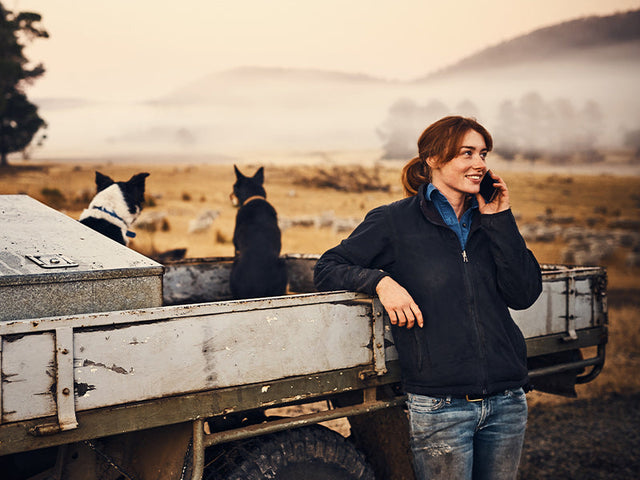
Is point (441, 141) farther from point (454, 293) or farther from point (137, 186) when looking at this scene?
point (137, 186)

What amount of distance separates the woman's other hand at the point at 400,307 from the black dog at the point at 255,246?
2.55 metres

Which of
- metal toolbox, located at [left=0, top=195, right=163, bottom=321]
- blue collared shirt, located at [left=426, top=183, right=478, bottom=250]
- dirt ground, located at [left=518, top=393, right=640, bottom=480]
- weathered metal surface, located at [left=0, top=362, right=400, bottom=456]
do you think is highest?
blue collared shirt, located at [left=426, top=183, right=478, bottom=250]

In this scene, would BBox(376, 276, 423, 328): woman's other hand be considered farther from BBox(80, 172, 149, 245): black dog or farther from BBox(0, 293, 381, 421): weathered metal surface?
BBox(80, 172, 149, 245): black dog

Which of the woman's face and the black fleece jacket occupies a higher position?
the woman's face

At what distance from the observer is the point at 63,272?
2389mm

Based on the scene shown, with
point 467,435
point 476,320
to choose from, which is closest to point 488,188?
point 476,320

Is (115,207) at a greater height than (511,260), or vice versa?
(115,207)

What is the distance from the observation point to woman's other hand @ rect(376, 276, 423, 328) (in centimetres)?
243

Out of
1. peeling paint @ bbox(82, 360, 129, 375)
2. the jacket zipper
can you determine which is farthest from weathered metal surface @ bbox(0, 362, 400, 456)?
the jacket zipper

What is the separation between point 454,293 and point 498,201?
483 millimetres

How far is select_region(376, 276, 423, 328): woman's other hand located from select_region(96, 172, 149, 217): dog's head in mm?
2583

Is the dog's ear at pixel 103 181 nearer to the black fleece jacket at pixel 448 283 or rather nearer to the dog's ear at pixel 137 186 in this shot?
the dog's ear at pixel 137 186

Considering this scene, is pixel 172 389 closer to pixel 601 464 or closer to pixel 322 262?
pixel 322 262

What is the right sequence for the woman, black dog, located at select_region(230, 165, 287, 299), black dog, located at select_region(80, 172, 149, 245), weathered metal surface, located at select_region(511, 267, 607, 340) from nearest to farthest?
1. the woman
2. weathered metal surface, located at select_region(511, 267, 607, 340)
3. black dog, located at select_region(80, 172, 149, 245)
4. black dog, located at select_region(230, 165, 287, 299)
